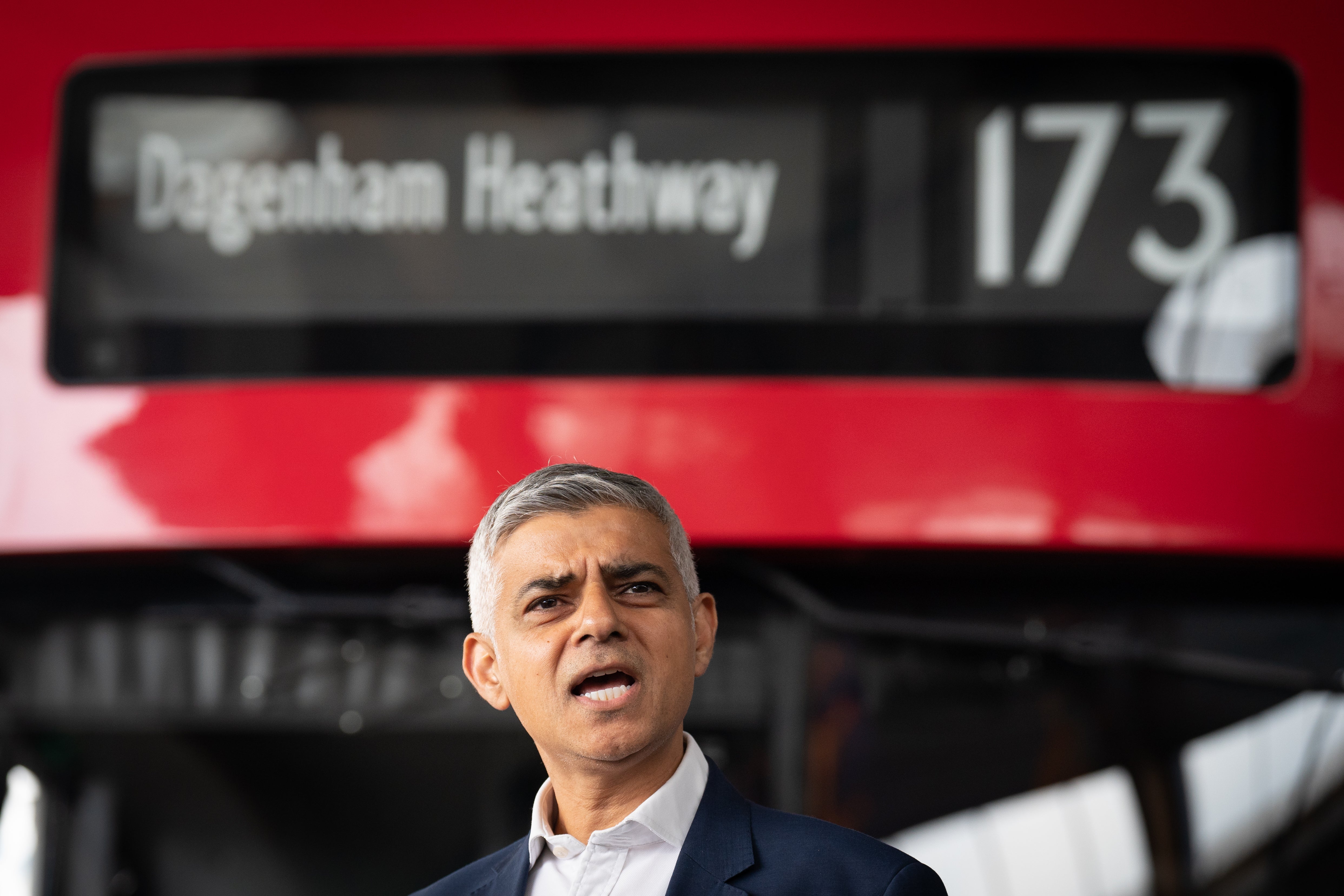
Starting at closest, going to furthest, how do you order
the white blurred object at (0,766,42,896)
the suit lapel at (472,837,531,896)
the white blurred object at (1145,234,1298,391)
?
the suit lapel at (472,837,531,896), the white blurred object at (1145,234,1298,391), the white blurred object at (0,766,42,896)

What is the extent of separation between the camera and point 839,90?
2.13 meters

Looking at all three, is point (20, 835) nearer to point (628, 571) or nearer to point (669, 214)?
point (669, 214)

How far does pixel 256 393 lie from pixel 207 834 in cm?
74

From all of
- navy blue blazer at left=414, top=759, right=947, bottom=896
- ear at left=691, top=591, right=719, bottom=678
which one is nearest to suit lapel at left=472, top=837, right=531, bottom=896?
navy blue blazer at left=414, top=759, right=947, bottom=896

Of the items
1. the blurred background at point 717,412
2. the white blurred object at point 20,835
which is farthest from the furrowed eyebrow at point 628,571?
the white blurred object at point 20,835

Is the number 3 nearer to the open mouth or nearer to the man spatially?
the man

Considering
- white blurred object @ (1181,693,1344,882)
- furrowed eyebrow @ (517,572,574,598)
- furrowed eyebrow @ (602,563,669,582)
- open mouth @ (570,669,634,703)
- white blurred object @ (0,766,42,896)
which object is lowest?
white blurred object @ (0,766,42,896)

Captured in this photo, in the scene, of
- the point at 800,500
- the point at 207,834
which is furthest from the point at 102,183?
the point at 800,500

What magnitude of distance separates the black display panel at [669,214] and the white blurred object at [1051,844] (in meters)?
0.66

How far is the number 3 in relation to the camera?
2.05 meters

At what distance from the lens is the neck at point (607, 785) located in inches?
45.1

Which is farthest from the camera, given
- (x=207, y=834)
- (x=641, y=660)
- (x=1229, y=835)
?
(x=207, y=834)

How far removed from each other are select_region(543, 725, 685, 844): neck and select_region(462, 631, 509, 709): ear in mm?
89

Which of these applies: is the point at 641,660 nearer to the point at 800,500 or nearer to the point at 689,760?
the point at 689,760
